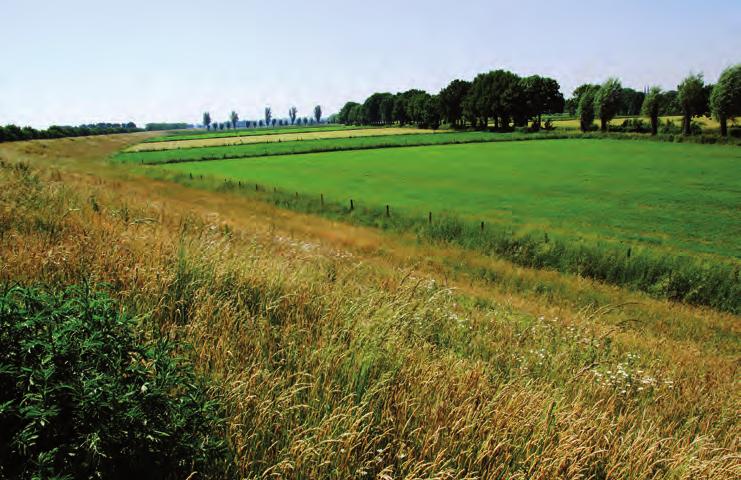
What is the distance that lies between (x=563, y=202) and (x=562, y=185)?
9.26m

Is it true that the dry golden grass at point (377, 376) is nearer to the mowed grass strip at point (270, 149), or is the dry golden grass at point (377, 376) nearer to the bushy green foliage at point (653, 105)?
the mowed grass strip at point (270, 149)

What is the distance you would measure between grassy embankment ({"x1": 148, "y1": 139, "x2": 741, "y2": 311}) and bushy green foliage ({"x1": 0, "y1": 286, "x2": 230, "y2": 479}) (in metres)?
19.5

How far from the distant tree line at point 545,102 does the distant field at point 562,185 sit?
80.3 ft

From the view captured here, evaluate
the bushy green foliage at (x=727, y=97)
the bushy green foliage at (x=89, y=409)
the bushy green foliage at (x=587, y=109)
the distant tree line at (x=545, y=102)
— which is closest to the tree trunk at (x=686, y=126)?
the distant tree line at (x=545, y=102)

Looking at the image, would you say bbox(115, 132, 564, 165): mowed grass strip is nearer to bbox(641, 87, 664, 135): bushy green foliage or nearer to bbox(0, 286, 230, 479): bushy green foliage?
bbox(641, 87, 664, 135): bushy green foliage

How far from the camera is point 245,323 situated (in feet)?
15.5

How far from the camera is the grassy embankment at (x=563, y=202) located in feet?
63.7

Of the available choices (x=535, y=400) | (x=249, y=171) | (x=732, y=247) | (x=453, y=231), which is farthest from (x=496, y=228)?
(x=249, y=171)

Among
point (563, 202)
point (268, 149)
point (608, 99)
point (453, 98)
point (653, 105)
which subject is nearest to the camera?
point (563, 202)

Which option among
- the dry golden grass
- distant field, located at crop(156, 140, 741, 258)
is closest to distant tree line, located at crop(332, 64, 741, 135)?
distant field, located at crop(156, 140, 741, 258)

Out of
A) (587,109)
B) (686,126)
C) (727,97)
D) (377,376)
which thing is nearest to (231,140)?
(587,109)

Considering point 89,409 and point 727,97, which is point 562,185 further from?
point 727,97

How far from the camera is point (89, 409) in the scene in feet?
7.98

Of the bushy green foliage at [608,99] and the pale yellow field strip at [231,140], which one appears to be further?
the bushy green foliage at [608,99]
